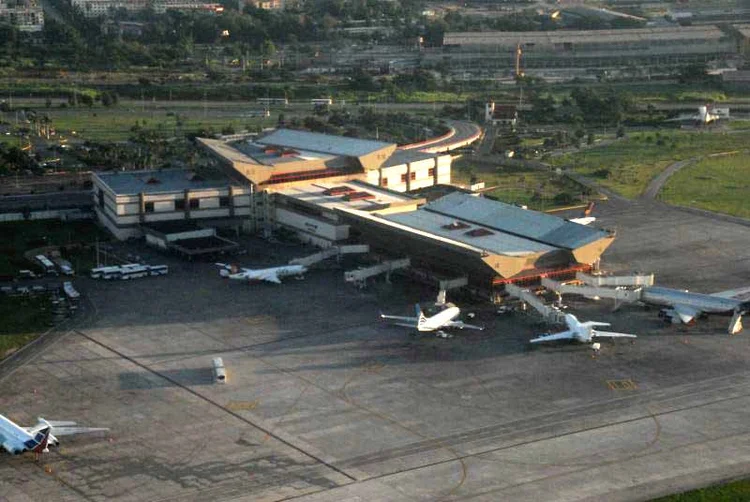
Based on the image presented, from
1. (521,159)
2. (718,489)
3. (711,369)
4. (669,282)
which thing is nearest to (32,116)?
(521,159)

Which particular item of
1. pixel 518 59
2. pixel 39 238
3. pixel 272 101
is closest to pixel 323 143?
pixel 39 238

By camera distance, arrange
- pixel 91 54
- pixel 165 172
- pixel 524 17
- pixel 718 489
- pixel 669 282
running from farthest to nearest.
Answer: pixel 524 17
pixel 91 54
pixel 165 172
pixel 669 282
pixel 718 489

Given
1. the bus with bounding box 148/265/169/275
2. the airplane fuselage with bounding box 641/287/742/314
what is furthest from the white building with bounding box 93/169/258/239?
the airplane fuselage with bounding box 641/287/742/314

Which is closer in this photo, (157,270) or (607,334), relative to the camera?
(607,334)

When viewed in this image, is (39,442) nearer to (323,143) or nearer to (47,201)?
(47,201)

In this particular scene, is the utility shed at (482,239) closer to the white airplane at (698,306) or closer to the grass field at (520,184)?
the white airplane at (698,306)

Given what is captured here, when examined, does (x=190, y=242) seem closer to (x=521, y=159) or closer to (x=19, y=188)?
(x=19, y=188)

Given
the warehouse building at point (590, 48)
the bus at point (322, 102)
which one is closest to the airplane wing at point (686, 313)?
the bus at point (322, 102)
